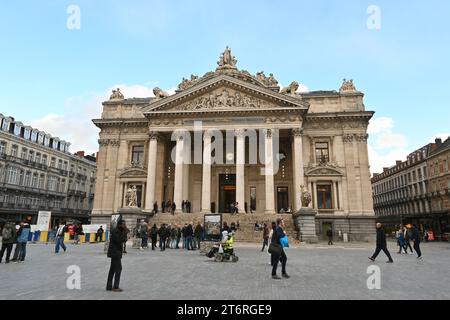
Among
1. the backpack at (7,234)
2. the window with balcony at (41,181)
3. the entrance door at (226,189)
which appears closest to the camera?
the backpack at (7,234)

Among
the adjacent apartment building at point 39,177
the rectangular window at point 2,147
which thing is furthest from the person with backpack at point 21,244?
the rectangular window at point 2,147

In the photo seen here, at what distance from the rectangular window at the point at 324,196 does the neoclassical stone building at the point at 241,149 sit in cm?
12

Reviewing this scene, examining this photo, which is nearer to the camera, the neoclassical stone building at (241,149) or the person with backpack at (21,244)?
the person with backpack at (21,244)

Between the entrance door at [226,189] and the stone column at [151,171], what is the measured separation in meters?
8.80

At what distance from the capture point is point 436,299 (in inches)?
312

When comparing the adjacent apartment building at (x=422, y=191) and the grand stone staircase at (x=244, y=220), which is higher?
the adjacent apartment building at (x=422, y=191)

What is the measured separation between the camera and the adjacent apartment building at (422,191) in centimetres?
5241

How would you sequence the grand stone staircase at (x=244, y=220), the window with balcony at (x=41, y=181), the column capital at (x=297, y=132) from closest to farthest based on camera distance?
the grand stone staircase at (x=244, y=220), the column capital at (x=297, y=132), the window with balcony at (x=41, y=181)

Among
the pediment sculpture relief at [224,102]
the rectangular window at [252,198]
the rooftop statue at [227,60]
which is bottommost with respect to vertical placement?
the rectangular window at [252,198]

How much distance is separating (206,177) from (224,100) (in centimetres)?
914

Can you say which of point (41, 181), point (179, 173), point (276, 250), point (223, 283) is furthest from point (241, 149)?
point (41, 181)

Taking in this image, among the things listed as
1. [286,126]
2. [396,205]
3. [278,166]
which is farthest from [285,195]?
[396,205]

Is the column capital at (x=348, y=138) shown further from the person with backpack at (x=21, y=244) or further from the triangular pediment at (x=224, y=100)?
the person with backpack at (x=21, y=244)
